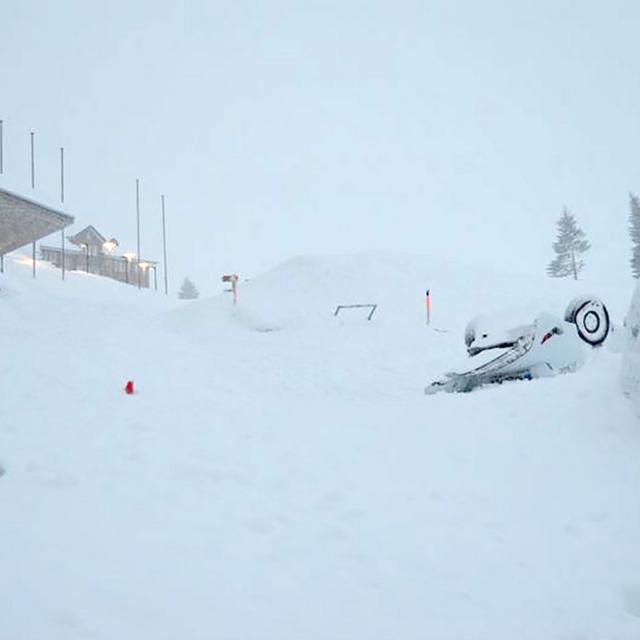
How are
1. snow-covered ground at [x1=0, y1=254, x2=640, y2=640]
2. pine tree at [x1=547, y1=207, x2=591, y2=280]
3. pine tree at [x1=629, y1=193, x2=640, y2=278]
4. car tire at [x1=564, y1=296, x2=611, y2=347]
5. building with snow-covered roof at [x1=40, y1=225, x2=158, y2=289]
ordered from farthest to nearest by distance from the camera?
pine tree at [x1=547, y1=207, x2=591, y2=280] → building with snow-covered roof at [x1=40, y1=225, x2=158, y2=289] → pine tree at [x1=629, y1=193, x2=640, y2=278] → car tire at [x1=564, y1=296, x2=611, y2=347] → snow-covered ground at [x1=0, y1=254, x2=640, y2=640]

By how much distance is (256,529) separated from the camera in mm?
4234

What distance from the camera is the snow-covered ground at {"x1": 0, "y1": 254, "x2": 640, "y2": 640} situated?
3.13 metres

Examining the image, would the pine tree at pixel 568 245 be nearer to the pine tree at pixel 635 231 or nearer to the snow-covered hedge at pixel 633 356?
the pine tree at pixel 635 231

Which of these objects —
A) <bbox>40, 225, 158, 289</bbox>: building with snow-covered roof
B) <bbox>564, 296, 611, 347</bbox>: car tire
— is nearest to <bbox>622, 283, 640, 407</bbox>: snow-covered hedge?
<bbox>564, 296, 611, 347</bbox>: car tire

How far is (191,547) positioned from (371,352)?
13.3 metres

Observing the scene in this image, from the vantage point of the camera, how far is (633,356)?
5.10 metres

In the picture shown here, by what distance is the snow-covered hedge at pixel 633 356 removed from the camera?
5043mm

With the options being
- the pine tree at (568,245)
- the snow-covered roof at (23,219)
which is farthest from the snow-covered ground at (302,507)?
the pine tree at (568,245)

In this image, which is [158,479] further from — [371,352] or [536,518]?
[371,352]

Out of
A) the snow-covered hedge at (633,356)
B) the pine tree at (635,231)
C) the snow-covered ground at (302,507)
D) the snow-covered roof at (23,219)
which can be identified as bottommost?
the snow-covered ground at (302,507)

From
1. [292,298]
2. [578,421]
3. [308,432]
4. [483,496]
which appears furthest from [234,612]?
[292,298]

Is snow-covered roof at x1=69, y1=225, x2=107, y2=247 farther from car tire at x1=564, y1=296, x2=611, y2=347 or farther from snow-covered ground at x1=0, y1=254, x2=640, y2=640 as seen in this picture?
car tire at x1=564, y1=296, x2=611, y2=347

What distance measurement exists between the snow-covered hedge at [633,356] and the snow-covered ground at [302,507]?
0.42 metres

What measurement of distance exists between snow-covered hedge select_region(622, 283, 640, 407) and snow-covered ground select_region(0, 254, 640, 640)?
42 centimetres
